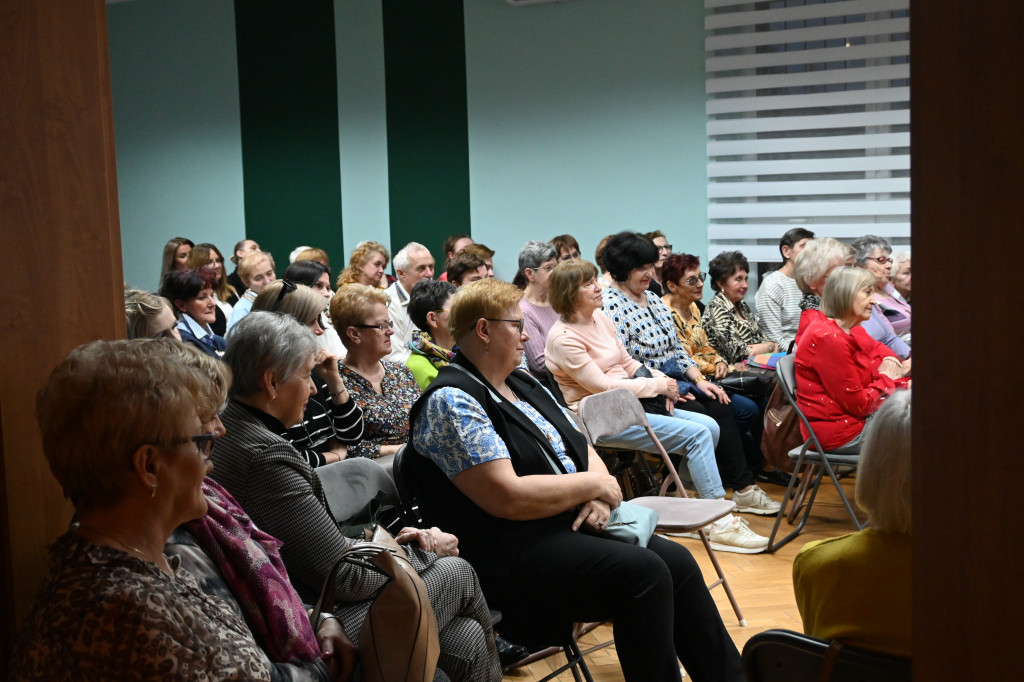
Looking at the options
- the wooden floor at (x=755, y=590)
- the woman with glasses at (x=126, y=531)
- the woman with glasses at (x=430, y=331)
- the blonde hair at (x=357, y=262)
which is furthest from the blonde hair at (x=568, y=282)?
the woman with glasses at (x=126, y=531)

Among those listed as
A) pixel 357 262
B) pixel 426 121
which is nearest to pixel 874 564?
pixel 357 262

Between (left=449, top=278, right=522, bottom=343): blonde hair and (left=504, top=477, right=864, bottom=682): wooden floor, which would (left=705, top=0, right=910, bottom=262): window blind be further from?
(left=449, top=278, right=522, bottom=343): blonde hair

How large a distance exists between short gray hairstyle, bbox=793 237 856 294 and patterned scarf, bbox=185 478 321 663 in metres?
4.54

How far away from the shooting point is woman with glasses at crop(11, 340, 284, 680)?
4.46 feet

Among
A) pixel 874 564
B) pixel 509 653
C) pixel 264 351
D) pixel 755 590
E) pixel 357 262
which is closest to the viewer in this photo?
pixel 874 564

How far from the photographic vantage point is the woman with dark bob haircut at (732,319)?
603 centimetres

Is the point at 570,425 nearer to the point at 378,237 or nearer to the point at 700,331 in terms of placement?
the point at 700,331

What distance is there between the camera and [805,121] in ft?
25.5

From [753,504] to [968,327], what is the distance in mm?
4222

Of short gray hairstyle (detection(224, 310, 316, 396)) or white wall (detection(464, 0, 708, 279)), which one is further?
white wall (detection(464, 0, 708, 279))

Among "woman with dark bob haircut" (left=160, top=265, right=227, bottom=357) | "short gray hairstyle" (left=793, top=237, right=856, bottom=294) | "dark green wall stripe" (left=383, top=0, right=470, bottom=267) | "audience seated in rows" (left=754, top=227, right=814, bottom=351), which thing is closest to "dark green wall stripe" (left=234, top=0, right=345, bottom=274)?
"dark green wall stripe" (left=383, top=0, right=470, bottom=267)

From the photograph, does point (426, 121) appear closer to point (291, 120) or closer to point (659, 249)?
point (291, 120)

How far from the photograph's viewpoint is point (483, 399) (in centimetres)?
262

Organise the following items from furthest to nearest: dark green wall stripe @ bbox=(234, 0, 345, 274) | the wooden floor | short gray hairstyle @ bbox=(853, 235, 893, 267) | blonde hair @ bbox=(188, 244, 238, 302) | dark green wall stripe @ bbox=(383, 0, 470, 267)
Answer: dark green wall stripe @ bbox=(234, 0, 345, 274) < dark green wall stripe @ bbox=(383, 0, 470, 267) < blonde hair @ bbox=(188, 244, 238, 302) < short gray hairstyle @ bbox=(853, 235, 893, 267) < the wooden floor
